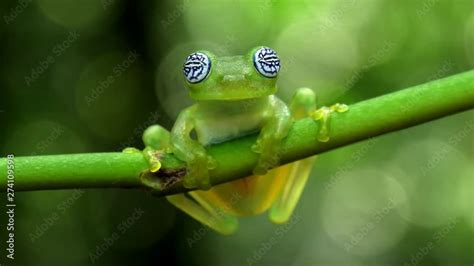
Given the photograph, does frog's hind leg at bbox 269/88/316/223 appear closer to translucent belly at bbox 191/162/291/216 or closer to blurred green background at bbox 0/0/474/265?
translucent belly at bbox 191/162/291/216

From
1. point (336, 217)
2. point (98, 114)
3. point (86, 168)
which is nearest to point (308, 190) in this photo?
point (336, 217)

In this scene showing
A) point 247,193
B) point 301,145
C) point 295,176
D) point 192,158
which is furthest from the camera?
point 295,176

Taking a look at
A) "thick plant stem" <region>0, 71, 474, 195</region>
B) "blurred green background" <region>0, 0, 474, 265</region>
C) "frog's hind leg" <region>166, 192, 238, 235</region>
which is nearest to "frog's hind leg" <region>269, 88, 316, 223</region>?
"frog's hind leg" <region>166, 192, 238, 235</region>

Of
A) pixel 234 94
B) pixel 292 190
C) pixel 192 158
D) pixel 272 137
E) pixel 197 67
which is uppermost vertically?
pixel 197 67

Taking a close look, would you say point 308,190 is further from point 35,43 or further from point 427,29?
point 35,43

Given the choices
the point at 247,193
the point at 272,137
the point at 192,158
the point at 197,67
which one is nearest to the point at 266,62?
the point at 197,67

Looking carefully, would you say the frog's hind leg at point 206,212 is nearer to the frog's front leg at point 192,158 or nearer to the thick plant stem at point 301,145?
the frog's front leg at point 192,158

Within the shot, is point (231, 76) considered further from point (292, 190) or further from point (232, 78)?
point (292, 190)
